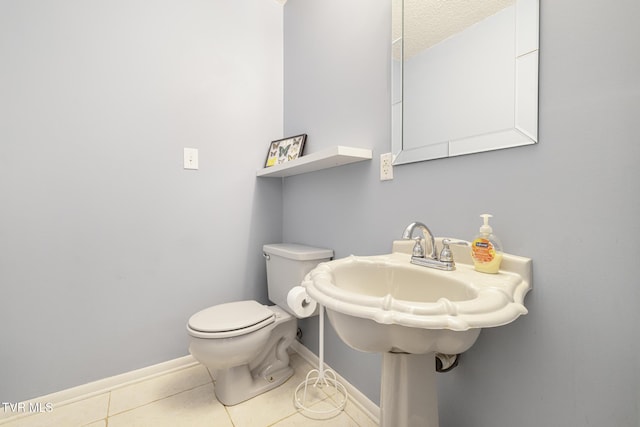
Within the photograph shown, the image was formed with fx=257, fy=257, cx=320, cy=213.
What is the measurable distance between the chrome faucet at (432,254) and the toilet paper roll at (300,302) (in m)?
0.53

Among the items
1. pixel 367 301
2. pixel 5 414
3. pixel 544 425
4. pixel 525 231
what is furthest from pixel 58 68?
pixel 544 425

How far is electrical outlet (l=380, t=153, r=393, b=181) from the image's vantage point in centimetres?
105

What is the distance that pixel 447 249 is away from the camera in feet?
2.56

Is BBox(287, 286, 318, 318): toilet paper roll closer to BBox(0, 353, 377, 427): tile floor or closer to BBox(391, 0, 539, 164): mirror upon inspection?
BBox(0, 353, 377, 427): tile floor

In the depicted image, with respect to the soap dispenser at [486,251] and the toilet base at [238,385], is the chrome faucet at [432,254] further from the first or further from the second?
the toilet base at [238,385]

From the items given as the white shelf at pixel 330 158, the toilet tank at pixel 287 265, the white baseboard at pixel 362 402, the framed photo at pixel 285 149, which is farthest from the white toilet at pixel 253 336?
the framed photo at pixel 285 149

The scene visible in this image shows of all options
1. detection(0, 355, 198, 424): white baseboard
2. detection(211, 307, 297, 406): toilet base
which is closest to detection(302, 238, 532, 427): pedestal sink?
detection(211, 307, 297, 406): toilet base

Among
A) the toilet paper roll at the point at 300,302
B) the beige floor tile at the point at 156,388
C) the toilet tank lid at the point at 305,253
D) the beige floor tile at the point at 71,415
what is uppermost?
the toilet tank lid at the point at 305,253

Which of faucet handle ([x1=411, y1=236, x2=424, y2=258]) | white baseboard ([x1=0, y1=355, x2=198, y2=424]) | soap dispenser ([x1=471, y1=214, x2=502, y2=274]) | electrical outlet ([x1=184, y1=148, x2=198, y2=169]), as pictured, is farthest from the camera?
electrical outlet ([x1=184, y1=148, x2=198, y2=169])

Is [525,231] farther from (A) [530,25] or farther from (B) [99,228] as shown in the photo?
(B) [99,228]

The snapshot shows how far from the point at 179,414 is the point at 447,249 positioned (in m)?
1.35

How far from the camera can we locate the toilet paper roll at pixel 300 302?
1177 millimetres

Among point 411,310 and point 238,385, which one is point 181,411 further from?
point 411,310

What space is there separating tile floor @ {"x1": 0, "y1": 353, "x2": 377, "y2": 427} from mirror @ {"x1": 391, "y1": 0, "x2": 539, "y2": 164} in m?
1.17
